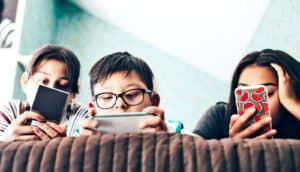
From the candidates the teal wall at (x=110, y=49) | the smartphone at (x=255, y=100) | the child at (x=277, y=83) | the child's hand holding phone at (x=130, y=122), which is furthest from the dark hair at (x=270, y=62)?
the teal wall at (x=110, y=49)

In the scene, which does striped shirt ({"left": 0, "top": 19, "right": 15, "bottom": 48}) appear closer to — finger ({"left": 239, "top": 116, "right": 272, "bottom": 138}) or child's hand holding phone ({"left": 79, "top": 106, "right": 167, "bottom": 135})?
child's hand holding phone ({"left": 79, "top": 106, "right": 167, "bottom": 135})

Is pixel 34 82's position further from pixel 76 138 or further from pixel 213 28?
pixel 213 28

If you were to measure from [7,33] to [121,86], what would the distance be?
1.42 metres

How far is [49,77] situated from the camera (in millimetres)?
938

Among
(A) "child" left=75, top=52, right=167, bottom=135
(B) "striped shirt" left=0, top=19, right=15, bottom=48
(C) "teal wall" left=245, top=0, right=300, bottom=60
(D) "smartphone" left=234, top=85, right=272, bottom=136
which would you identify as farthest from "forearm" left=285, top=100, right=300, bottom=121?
(B) "striped shirt" left=0, top=19, right=15, bottom=48

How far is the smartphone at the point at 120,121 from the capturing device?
0.62m

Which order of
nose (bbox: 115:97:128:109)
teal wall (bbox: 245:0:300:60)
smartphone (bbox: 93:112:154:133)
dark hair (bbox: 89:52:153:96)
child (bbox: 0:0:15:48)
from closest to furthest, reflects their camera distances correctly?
smartphone (bbox: 93:112:154:133)
nose (bbox: 115:97:128:109)
dark hair (bbox: 89:52:153:96)
teal wall (bbox: 245:0:300:60)
child (bbox: 0:0:15:48)

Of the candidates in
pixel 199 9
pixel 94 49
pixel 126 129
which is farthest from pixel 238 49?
pixel 126 129

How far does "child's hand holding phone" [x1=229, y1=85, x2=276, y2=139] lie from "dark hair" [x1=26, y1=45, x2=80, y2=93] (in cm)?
41

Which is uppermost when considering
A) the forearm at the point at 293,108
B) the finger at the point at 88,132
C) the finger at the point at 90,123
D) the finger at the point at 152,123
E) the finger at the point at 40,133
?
the forearm at the point at 293,108

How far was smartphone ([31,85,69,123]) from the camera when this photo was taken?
28.1 inches

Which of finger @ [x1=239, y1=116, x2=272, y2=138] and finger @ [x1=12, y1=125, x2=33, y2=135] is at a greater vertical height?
finger @ [x1=239, y1=116, x2=272, y2=138]

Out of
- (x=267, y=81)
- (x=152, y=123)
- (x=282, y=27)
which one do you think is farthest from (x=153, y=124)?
(x=282, y=27)

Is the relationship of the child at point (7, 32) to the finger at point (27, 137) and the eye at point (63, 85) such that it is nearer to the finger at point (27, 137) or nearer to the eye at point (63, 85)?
the eye at point (63, 85)
